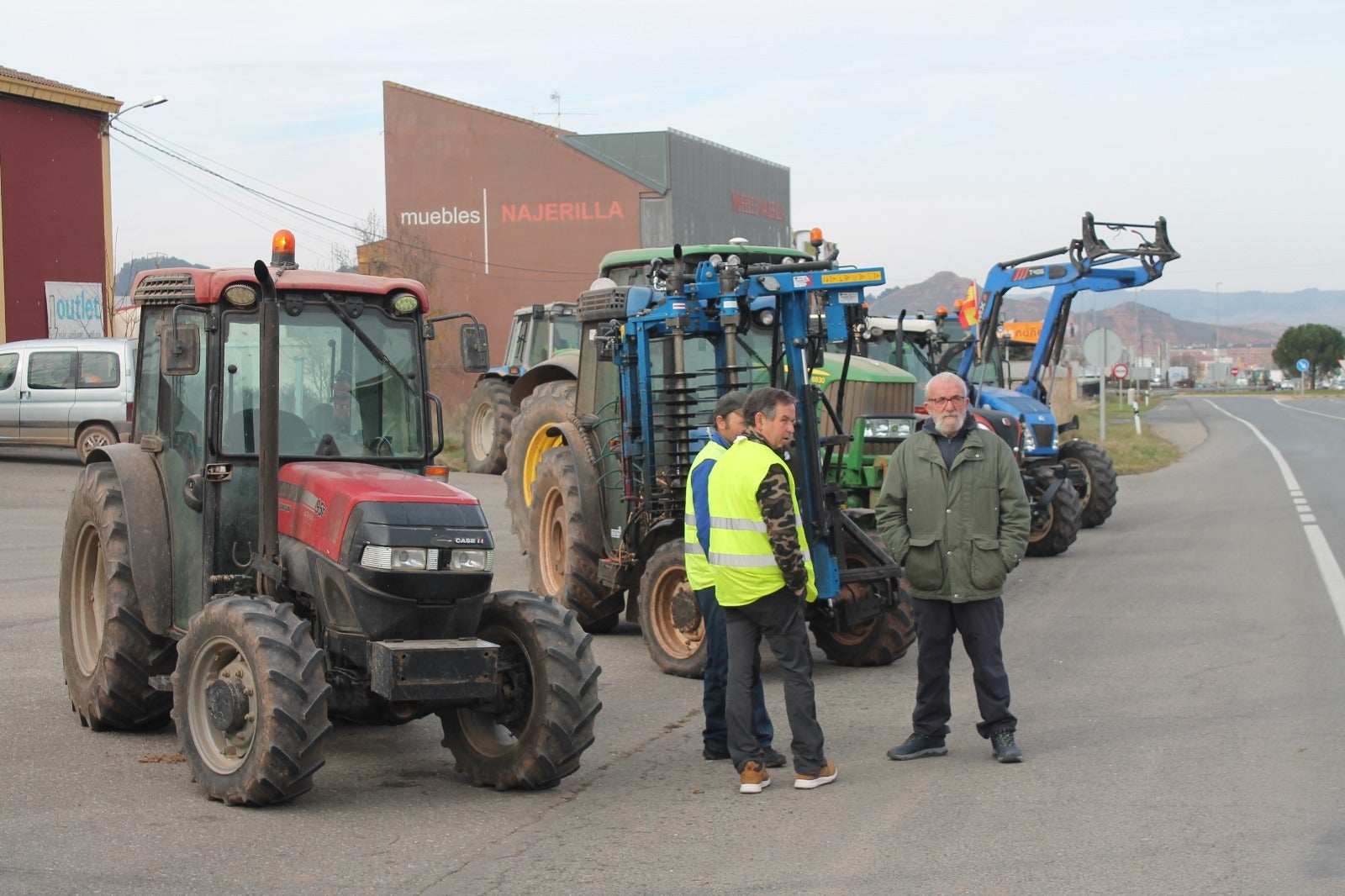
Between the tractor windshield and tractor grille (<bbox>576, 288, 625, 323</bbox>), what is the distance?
10.9 feet

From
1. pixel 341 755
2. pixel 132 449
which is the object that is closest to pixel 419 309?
pixel 132 449

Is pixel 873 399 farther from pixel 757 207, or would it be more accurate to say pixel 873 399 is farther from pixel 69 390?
pixel 757 207

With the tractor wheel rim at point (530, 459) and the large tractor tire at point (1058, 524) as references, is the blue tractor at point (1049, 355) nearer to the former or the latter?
the large tractor tire at point (1058, 524)

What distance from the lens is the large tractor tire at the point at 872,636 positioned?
10.2 meters

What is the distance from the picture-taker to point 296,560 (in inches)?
280

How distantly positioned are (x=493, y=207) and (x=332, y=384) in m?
47.7

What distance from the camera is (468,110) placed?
53844 millimetres

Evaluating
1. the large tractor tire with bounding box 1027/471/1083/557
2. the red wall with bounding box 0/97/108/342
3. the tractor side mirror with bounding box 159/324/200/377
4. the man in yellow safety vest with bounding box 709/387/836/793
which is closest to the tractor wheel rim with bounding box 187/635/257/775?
the tractor side mirror with bounding box 159/324/200/377

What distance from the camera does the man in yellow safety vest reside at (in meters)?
7.00

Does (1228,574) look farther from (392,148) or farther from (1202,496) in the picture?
(392,148)

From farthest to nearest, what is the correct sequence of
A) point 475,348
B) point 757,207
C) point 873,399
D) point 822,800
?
point 757,207 → point 873,399 → point 475,348 → point 822,800

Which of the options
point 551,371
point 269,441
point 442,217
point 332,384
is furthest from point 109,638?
point 442,217

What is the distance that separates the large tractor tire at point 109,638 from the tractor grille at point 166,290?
100cm

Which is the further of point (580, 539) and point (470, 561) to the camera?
point (580, 539)
